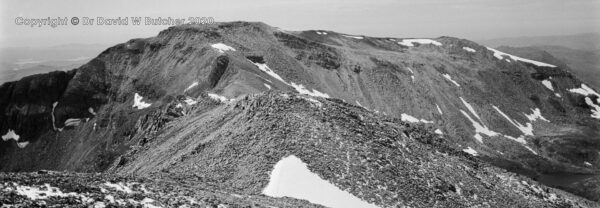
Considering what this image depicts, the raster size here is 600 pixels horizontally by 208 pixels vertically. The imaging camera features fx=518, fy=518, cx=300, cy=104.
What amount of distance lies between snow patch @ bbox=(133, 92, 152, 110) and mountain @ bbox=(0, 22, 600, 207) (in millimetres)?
409

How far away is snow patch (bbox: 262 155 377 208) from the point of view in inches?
1512

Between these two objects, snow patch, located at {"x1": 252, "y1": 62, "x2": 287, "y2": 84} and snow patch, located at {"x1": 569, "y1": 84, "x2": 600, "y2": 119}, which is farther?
snow patch, located at {"x1": 569, "y1": 84, "x2": 600, "y2": 119}

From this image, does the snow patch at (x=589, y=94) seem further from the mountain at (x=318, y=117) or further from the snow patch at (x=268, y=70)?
the snow patch at (x=268, y=70)

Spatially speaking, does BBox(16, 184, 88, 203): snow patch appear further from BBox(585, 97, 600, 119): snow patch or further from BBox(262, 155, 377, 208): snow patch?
BBox(585, 97, 600, 119): snow patch

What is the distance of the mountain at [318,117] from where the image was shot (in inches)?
1774

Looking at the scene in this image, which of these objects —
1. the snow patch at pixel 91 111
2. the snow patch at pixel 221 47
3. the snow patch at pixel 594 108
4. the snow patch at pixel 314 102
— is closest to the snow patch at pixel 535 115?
the snow patch at pixel 594 108

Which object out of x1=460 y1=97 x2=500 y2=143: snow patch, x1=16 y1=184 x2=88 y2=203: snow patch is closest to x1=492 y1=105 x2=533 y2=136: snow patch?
x1=460 y1=97 x2=500 y2=143: snow patch

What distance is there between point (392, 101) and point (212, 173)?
8758 centimetres

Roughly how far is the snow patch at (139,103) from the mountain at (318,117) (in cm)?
41

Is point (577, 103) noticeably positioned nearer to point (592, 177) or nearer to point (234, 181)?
point (592, 177)

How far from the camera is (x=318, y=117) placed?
49438 millimetres

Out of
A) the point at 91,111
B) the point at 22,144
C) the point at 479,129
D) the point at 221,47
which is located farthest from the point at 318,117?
the point at 22,144

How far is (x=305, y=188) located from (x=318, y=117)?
37.3 feet

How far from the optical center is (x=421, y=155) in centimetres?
5084
